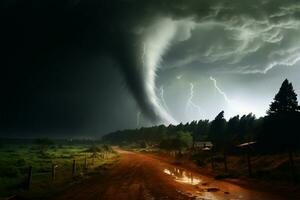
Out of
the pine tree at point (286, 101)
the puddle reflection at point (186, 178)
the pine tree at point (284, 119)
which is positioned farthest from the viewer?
the pine tree at point (286, 101)

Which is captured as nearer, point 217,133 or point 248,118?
point 217,133

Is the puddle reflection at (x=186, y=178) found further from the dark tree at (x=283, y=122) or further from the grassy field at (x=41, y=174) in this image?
the dark tree at (x=283, y=122)

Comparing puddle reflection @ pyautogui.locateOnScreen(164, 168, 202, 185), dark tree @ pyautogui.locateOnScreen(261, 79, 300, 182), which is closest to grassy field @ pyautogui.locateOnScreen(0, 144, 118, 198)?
puddle reflection @ pyautogui.locateOnScreen(164, 168, 202, 185)

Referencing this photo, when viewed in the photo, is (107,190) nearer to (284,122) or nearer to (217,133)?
(284,122)

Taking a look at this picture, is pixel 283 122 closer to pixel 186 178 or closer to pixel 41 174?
pixel 186 178

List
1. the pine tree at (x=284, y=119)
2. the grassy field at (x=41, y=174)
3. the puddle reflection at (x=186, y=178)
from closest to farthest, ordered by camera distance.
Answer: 1. the grassy field at (x=41, y=174)
2. the puddle reflection at (x=186, y=178)
3. the pine tree at (x=284, y=119)

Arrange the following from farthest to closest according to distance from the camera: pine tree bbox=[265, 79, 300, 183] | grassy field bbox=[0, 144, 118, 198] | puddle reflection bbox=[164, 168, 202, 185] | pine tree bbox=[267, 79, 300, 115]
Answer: pine tree bbox=[267, 79, 300, 115]
pine tree bbox=[265, 79, 300, 183]
puddle reflection bbox=[164, 168, 202, 185]
grassy field bbox=[0, 144, 118, 198]

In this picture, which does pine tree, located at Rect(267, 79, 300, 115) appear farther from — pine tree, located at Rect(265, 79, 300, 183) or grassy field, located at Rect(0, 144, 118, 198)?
grassy field, located at Rect(0, 144, 118, 198)

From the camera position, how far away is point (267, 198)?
18188 mm

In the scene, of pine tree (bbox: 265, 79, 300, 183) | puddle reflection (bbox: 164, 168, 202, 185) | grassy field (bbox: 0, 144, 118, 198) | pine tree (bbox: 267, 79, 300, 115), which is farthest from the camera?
pine tree (bbox: 267, 79, 300, 115)

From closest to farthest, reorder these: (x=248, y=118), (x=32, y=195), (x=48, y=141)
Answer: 1. (x=32, y=195)
2. (x=248, y=118)
3. (x=48, y=141)

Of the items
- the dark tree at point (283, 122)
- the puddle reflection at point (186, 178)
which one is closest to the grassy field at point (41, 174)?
the puddle reflection at point (186, 178)

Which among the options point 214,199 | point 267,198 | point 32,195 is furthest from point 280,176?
point 32,195

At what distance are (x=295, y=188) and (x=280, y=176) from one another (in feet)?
19.9
